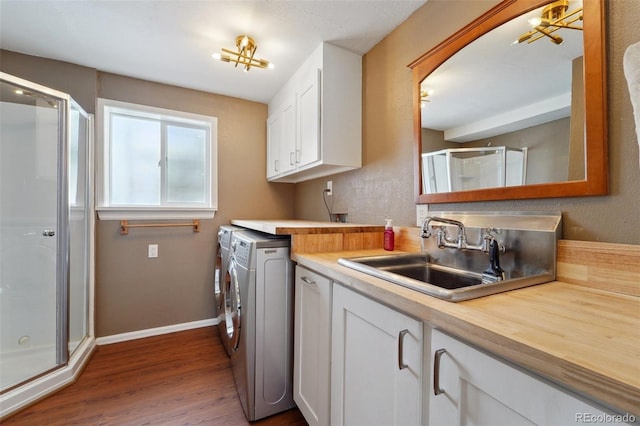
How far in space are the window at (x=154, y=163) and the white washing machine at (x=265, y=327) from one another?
4.81 feet

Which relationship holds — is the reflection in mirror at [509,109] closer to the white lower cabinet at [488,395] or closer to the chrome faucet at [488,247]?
the chrome faucet at [488,247]

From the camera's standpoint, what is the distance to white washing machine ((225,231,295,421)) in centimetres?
138

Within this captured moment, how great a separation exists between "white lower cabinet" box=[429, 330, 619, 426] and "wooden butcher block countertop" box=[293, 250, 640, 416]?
0.03 metres

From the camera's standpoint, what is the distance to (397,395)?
774 millimetres

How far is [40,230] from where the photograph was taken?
6.43 feet

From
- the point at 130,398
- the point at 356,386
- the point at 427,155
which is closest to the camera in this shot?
the point at 356,386

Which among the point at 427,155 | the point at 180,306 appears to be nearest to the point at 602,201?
the point at 427,155

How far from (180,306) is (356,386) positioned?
7.12ft

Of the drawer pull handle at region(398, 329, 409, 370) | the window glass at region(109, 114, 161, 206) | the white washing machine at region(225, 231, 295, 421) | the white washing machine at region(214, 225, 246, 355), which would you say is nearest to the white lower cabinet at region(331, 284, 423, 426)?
the drawer pull handle at region(398, 329, 409, 370)

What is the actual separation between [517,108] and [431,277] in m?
0.81

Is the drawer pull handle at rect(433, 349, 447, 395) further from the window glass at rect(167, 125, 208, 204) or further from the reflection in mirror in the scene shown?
the window glass at rect(167, 125, 208, 204)

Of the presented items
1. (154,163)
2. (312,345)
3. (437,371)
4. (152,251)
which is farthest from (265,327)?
(154,163)

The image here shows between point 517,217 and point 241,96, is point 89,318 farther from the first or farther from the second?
point 517,217

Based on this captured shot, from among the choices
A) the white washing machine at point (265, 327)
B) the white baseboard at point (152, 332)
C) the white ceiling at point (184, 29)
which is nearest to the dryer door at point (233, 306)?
the white washing machine at point (265, 327)
